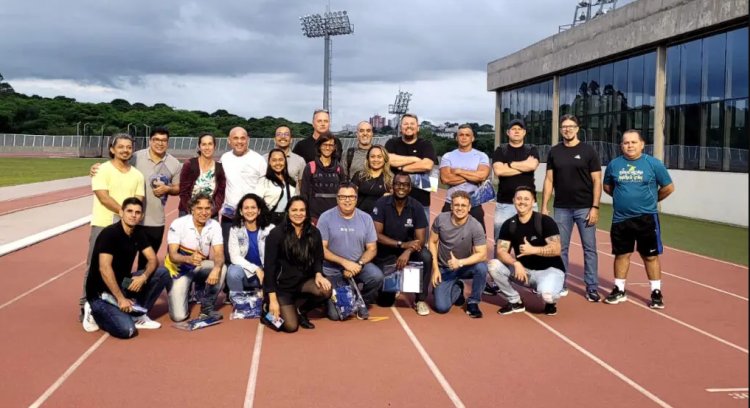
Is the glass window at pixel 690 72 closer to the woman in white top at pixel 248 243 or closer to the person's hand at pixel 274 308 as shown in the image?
the woman in white top at pixel 248 243

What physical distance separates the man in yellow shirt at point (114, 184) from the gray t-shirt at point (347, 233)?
1743 millimetres

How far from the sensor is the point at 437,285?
271 inches

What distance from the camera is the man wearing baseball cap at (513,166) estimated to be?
23.7 ft

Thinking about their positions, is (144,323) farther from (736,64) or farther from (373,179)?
(736,64)

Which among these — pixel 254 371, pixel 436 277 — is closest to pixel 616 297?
pixel 436 277

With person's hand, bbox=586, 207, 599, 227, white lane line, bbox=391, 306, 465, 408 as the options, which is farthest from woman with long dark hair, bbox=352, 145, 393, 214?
person's hand, bbox=586, 207, 599, 227

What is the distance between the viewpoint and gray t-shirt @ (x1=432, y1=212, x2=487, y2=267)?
22.6 feet

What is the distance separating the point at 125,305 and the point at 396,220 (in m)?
2.67

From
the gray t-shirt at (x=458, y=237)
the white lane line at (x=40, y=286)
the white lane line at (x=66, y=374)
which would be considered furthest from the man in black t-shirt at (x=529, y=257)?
the white lane line at (x=40, y=286)

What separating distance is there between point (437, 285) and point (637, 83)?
18238 millimetres

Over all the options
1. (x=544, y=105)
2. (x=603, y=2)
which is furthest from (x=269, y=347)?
(x=603, y=2)

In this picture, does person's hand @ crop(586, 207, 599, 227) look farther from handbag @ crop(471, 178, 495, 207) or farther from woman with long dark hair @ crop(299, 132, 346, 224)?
woman with long dark hair @ crop(299, 132, 346, 224)

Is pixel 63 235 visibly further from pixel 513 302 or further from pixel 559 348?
pixel 559 348

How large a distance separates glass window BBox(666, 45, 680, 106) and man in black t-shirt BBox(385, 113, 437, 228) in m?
15.3
